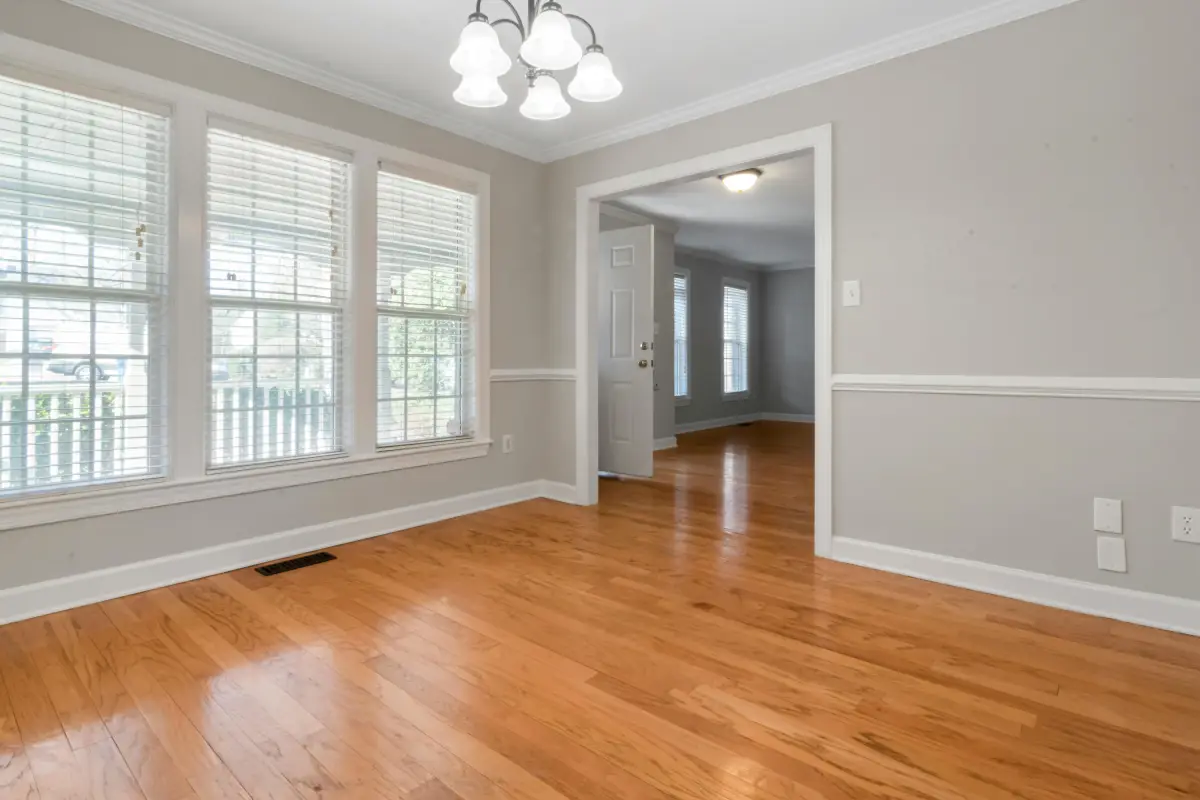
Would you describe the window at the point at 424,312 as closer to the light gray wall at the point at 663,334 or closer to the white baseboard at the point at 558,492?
the white baseboard at the point at 558,492

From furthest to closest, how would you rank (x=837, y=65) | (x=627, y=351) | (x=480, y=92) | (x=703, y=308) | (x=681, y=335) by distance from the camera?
(x=703, y=308) < (x=681, y=335) < (x=627, y=351) < (x=837, y=65) < (x=480, y=92)

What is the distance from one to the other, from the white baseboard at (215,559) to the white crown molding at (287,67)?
220cm

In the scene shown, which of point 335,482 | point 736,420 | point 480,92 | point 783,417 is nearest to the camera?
point 480,92

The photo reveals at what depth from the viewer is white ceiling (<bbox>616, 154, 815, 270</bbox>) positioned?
5117mm

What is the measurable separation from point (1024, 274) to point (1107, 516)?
0.96 meters

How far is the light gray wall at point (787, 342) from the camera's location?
966cm

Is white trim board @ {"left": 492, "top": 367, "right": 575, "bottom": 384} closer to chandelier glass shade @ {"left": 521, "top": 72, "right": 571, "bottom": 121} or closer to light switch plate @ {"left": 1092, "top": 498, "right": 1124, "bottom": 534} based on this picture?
chandelier glass shade @ {"left": 521, "top": 72, "right": 571, "bottom": 121}

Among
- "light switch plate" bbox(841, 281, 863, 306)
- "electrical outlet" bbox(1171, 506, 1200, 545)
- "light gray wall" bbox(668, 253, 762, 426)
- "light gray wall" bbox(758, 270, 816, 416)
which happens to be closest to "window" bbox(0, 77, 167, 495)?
"light switch plate" bbox(841, 281, 863, 306)

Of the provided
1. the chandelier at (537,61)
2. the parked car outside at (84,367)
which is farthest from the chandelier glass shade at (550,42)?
the parked car outside at (84,367)

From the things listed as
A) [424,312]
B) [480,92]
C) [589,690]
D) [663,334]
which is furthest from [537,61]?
[663,334]

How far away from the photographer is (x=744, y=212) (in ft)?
20.4

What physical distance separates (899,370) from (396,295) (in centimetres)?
261

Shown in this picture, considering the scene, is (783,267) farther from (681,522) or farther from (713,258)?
(681,522)

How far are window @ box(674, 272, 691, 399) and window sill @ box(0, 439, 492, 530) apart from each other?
15.6ft
